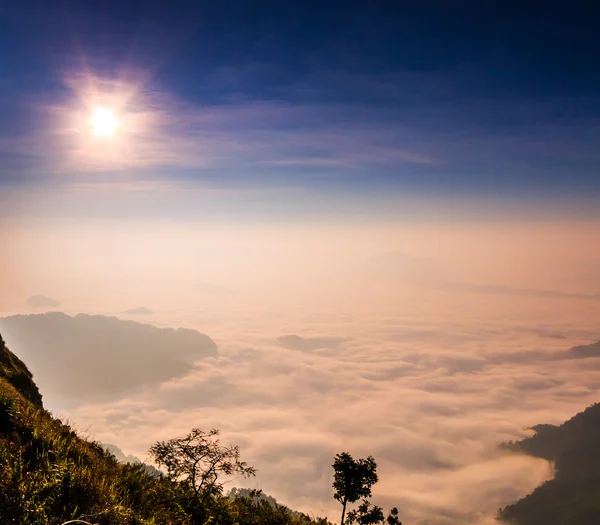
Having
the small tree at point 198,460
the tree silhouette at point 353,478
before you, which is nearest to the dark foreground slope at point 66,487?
the small tree at point 198,460

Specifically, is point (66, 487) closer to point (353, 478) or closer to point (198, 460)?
point (198, 460)

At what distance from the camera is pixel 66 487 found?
8047 millimetres

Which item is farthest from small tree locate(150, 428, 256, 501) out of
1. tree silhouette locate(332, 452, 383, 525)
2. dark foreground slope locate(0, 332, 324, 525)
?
tree silhouette locate(332, 452, 383, 525)

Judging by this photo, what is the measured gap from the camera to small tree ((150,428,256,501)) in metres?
19.3

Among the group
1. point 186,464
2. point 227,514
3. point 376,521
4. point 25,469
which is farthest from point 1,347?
point 376,521

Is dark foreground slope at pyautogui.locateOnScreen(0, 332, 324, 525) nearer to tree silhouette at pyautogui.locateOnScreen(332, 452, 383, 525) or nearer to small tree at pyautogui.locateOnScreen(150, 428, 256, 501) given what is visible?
small tree at pyautogui.locateOnScreen(150, 428, 256, 501)

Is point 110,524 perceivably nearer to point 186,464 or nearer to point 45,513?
point 45,513

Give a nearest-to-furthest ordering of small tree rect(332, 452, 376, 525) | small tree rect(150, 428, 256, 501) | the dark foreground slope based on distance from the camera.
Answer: the dark foreground slope < small tree rect(150, 428, 256, 501) < small tree rect(332, 452, 376, 525)

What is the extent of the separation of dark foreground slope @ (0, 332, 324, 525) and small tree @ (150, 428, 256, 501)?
106 inches

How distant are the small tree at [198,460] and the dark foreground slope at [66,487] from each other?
269 cm

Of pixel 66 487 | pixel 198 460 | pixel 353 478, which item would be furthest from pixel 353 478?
pixel 66 487

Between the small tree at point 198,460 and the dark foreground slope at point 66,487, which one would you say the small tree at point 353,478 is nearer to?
the small tree at point 198,460

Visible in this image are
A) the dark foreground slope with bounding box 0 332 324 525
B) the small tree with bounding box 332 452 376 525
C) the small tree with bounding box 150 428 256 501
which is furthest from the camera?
the small tree with bounding box 332 452 376 525

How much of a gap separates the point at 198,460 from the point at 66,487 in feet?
44.9
